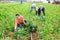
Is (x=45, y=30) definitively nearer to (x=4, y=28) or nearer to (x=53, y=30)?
(x=53, y=30)

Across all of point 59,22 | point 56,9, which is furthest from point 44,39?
point 56,9

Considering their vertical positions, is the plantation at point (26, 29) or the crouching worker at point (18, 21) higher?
the crouching worker at point (18, 21)

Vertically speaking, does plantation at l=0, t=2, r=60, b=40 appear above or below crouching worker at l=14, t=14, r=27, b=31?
below

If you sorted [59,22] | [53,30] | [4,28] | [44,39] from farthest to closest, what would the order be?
[59,22] → [53,30] → [4,28] → [44,39]

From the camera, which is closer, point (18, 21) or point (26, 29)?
point (18, 21)

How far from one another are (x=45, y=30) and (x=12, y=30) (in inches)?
89.8

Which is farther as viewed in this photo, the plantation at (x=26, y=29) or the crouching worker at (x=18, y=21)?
the plantation at (x=26, y=29)

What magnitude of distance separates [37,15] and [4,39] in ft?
22.3

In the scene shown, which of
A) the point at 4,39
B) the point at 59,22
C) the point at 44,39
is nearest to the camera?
the point at 4,39

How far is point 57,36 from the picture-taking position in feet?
52.4

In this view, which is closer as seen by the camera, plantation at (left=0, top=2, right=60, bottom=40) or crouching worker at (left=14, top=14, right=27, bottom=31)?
crouching worker at (left=14, top=14, right=27, bottom=31)

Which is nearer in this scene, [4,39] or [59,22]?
[4,39]

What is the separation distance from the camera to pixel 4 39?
13.6 metres

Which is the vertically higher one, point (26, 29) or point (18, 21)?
point (18, 21)
